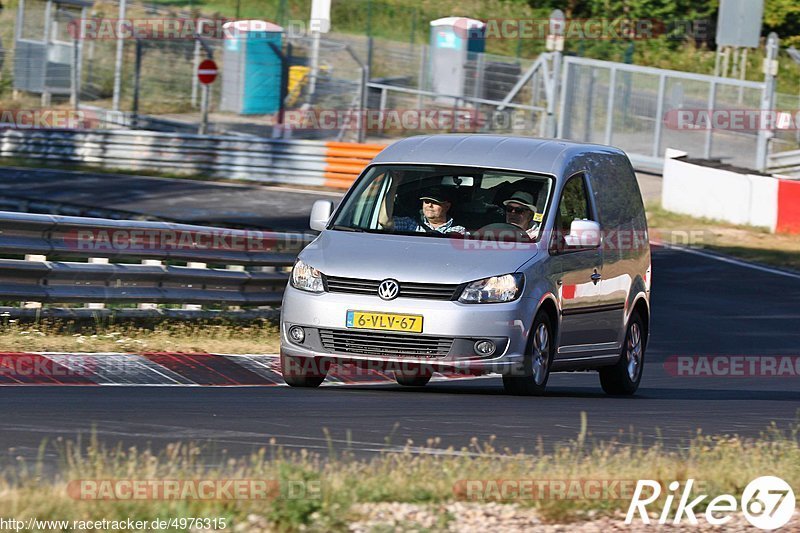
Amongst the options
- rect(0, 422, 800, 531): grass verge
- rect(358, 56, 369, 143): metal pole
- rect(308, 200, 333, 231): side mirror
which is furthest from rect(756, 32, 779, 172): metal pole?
rect(0, 422, 800, 531): grass verge

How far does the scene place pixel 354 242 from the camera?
32.7 ft

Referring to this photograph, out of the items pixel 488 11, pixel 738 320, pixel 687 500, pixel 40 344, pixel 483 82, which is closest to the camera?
pixel 687 500

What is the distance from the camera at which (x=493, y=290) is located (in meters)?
Answer: 9.52

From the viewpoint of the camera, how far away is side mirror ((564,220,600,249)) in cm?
1019

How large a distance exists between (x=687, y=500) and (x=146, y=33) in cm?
3671

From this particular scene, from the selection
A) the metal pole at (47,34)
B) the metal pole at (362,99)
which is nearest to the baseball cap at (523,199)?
the metal pole at (362,99)

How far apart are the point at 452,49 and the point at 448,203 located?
29481 millimetres

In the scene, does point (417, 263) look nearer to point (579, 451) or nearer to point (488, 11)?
point (579, 451)

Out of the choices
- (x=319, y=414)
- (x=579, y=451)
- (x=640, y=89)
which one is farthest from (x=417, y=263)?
(x=640, y=89)

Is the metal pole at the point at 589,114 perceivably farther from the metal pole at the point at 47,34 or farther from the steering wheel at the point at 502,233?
the steering wheel at the point at 502,233

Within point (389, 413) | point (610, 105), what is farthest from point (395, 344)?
point (610, 105)

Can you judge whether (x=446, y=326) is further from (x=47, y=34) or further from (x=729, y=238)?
(x=47, y=34)

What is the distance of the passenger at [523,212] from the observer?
10.3 meters

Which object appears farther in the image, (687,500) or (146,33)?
(146,33)
